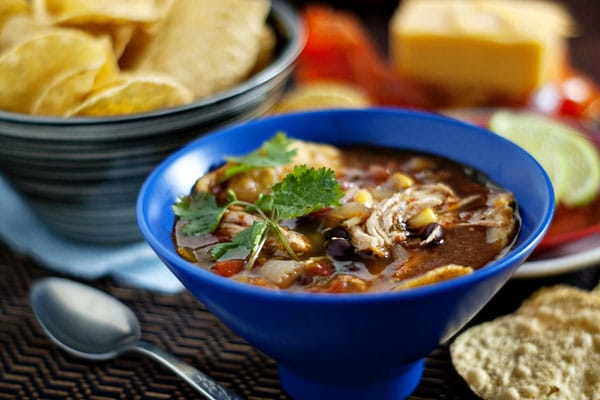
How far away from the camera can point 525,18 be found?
3.92 metres

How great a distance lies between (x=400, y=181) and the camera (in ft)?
6.48

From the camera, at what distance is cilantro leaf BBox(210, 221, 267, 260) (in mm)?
1715

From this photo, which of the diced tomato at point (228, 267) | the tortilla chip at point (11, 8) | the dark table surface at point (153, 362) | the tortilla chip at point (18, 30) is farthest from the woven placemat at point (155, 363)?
the tortilla chip at point (11, 8)

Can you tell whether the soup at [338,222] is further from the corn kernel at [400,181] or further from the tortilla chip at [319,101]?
the tortilla chip at [319,101]

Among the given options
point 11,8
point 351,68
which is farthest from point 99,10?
point 351,68

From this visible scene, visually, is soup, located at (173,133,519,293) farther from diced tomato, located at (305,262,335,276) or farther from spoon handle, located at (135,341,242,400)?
spoon handle, located at (135,341,242,400)

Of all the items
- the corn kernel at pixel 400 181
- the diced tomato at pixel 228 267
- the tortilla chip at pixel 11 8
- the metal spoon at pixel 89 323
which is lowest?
the metal spoon at pixel 89 323

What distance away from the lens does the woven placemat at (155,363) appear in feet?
6.38

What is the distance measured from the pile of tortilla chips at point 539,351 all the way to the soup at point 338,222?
36 cm

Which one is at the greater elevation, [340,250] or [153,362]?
[340,250]

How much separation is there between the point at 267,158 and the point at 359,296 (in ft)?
2.25

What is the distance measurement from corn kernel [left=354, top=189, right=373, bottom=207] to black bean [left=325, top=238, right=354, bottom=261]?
185 millimetres

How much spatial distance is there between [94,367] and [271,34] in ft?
4.91

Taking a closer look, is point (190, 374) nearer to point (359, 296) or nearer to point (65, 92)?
point (359, 296)
